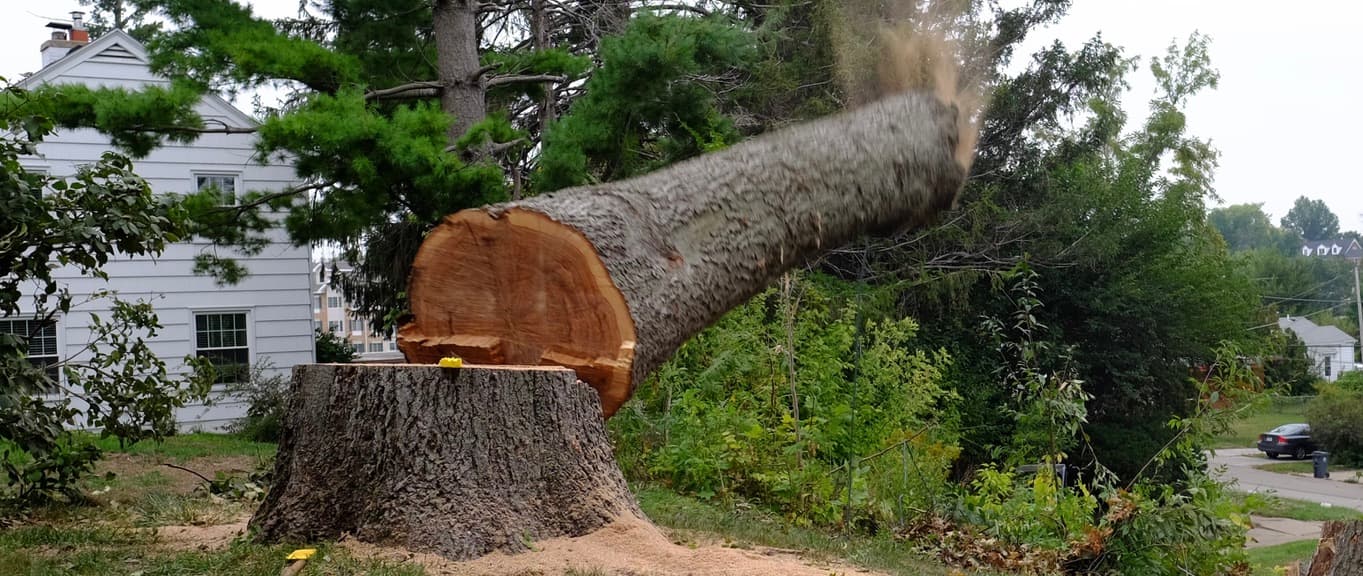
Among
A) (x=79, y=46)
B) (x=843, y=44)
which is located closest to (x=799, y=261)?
(x=843, y=44)

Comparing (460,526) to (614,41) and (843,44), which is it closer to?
(614,41)

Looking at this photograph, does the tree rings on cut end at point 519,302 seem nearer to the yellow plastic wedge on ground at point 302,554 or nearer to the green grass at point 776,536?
the green grass at point 776,536

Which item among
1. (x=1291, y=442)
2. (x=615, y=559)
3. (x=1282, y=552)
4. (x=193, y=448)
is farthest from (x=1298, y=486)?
(x=615, y=559)

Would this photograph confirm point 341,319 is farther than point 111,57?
Yes

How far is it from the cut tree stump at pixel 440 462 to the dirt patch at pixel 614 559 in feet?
0.21

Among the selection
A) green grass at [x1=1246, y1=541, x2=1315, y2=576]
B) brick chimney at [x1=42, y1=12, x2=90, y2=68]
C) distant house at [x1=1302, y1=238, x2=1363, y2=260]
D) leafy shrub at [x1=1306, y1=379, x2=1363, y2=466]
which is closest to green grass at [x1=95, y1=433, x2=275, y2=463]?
brick chimney at [x1=42, y1=12, x2=90, y2=68]

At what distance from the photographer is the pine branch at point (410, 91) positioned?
1051 centimetres

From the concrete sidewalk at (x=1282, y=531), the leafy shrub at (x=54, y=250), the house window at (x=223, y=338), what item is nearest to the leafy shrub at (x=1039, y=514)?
the leafy shrub at (x=54, y=250)

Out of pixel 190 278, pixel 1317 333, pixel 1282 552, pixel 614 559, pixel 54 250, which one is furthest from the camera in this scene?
pixel 1317 333

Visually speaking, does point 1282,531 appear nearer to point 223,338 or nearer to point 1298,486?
point 1298,486

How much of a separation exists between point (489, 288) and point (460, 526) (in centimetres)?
120

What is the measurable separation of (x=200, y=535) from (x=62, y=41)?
49.2 ft

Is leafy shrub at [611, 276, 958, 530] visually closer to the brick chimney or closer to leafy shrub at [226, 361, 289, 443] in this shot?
leafy shrub at [226, 361, 289, 443]

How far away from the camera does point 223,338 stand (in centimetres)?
1619
